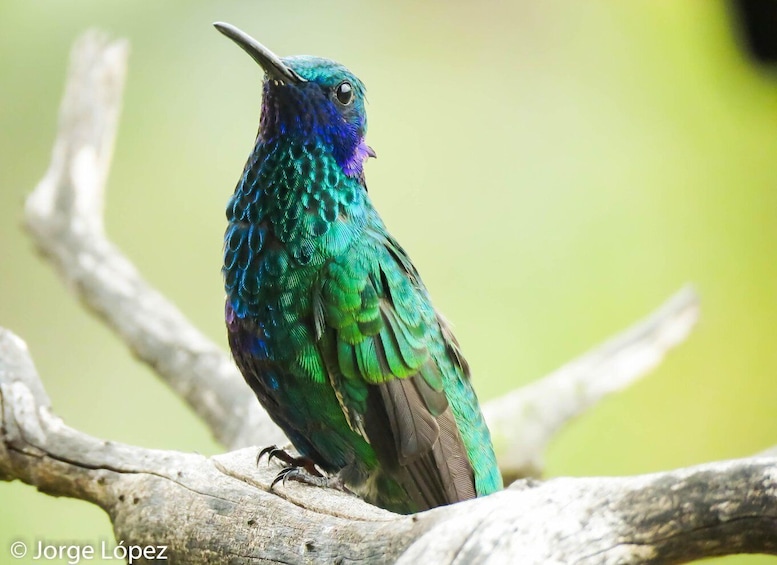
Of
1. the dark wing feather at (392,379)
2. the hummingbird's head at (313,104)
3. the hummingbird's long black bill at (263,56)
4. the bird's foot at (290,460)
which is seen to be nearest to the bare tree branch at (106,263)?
the bird's foot at (290,460)

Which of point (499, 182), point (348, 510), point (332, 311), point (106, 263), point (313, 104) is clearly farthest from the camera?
point (499, 182)

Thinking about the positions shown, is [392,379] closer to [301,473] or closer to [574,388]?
[301,473]

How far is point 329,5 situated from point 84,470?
2.98 m

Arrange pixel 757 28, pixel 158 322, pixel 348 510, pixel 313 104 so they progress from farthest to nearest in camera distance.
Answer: pixel 757 28, pixel 158 322, pixel 313 104, pixel 348 510

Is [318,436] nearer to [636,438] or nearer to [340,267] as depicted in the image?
[340,267]

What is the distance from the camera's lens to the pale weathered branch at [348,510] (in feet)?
4.16

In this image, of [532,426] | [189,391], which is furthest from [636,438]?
[189,391]

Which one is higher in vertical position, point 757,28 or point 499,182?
point 757,28

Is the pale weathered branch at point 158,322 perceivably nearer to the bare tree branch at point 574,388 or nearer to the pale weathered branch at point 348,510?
the bare tree branch at point 574,388

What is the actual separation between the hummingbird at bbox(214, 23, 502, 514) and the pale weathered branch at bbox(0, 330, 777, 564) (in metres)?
0.17

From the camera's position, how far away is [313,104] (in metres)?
1.98

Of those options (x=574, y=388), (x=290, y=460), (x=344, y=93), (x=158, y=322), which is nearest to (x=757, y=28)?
(x=574, y=388)

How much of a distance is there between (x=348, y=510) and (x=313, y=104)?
970mm

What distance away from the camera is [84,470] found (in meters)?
1.99
